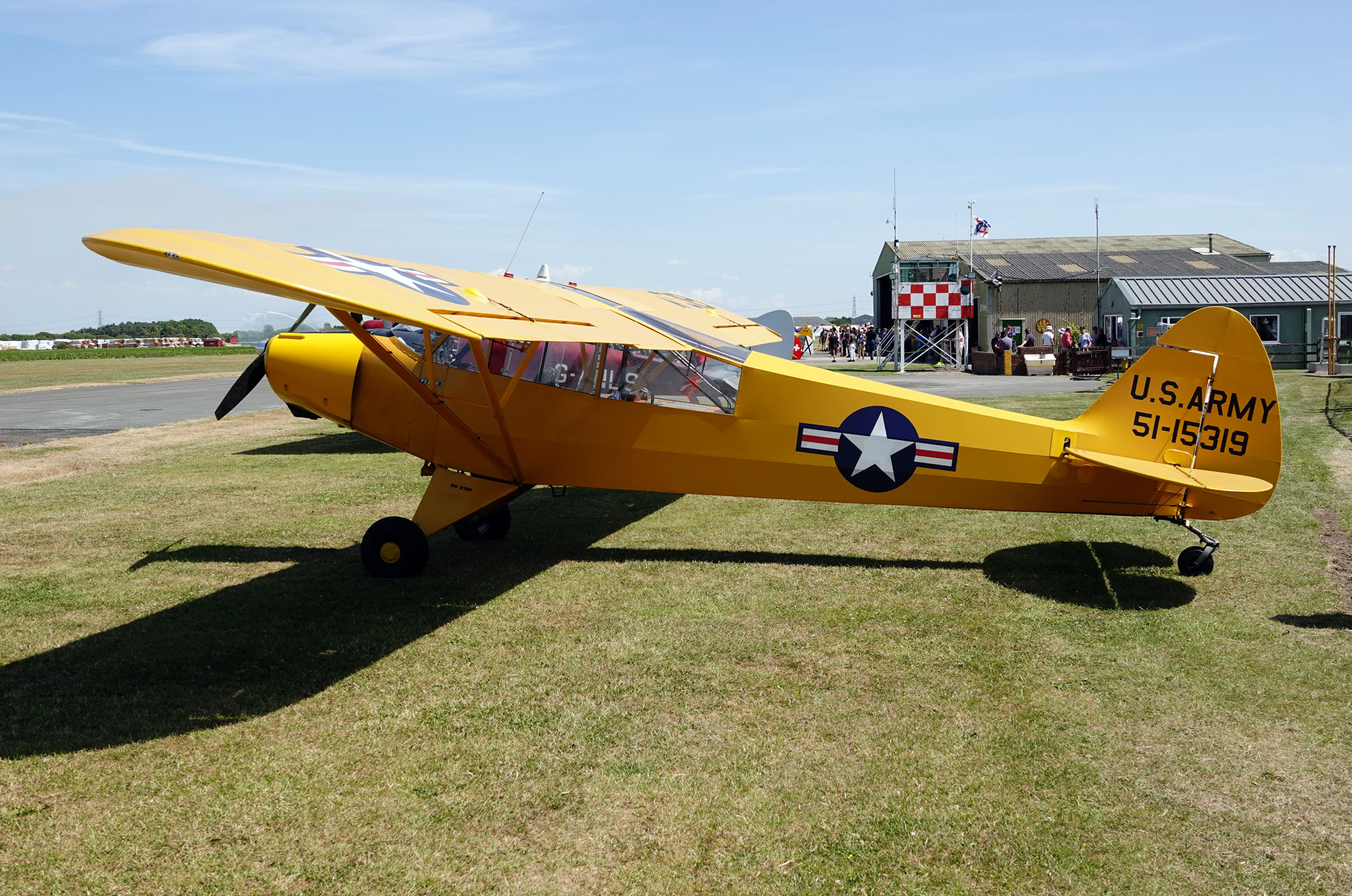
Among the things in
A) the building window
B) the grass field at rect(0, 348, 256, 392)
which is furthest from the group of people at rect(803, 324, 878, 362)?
the grass field at rect(0, 348, 256, 392)

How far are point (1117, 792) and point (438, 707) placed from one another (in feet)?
10.3

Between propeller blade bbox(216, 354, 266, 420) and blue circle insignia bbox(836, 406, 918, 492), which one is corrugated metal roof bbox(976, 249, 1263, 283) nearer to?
blue circle insignia bbox(836, 406, 918, 492)

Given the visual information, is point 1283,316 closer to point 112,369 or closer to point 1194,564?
point 1194,564

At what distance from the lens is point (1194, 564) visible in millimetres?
Answer: 6867

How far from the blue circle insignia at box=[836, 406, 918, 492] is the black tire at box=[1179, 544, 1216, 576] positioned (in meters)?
2.05

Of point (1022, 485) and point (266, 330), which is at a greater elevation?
point (266, 330)

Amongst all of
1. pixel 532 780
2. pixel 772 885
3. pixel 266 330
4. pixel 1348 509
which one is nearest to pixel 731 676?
pixel 532 780

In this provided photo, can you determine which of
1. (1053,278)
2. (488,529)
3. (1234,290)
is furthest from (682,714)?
(1053,278)

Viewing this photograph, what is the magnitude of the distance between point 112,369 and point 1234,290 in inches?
1792

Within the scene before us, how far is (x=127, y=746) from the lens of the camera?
4.41 metres

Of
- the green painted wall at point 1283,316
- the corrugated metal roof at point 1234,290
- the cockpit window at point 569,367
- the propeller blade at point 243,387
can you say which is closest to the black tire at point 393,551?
the cockpit window at point 569,367

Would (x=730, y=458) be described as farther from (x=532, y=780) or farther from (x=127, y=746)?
(x=127, y=746)

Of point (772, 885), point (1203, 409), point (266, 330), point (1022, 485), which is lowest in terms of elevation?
point (772, 885)

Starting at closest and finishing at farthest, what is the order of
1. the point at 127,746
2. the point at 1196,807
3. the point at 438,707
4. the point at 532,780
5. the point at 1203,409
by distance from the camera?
the point at 1196,807
the point at 532,780
the point at 127,746
the point at 438,707
the point at 1203,409
